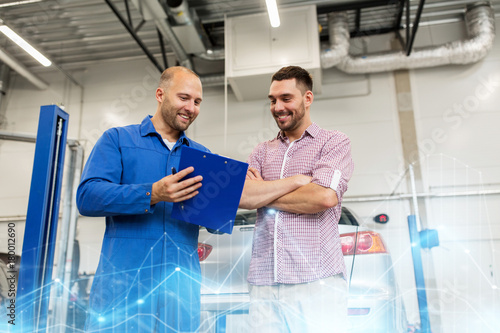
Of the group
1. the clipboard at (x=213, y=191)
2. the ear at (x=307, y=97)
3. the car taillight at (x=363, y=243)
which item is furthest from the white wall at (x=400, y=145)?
the clipboard at (x=213, y=191)

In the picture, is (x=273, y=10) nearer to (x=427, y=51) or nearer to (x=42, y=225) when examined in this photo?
(x=427, y=51)

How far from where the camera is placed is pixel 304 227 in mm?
1348

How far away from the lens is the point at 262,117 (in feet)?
17.6

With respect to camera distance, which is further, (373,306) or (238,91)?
(238,91)

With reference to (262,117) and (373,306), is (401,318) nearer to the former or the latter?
(373,306)

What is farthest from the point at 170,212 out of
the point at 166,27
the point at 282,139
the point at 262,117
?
the point at 262,117

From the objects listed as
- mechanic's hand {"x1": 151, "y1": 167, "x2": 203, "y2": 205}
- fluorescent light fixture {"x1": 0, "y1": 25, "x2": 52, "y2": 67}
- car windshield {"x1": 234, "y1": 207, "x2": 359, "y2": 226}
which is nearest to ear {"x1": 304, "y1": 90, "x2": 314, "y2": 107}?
mechanic's hand {"x1": 151, "y1": 167, "x2": 203, "y2": 205}

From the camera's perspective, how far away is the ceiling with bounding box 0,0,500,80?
4871 millimetres

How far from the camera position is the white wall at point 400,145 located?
4.49m

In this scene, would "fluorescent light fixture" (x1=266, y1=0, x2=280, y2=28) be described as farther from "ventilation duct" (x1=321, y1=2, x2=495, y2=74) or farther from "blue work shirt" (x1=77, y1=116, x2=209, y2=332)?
"blue work shirt" (x1=77, y1=116, x2=209, y2=332)

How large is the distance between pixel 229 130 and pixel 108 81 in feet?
6.72

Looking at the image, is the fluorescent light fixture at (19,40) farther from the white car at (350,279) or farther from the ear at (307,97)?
the ear at (307,97)

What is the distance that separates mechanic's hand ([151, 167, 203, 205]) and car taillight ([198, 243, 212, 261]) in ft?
2.71

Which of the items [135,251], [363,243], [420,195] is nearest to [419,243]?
[420,195]
